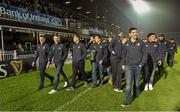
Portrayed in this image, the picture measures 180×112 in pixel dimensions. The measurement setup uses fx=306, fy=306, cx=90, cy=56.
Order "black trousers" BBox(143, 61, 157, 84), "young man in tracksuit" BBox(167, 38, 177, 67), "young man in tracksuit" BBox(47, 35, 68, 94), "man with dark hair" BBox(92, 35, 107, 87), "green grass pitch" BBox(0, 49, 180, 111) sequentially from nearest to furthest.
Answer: "green grass pitch" BBox(0, 49, 180, 111)
"young man in tracksuit" BBox(47, 35, 68, 94)
"black trousers" BBox(143, 61, 157, 84)
"man with dark hair" BBox(92, 35, 107, 87)
"young man in tracksuit" BBox(167, 38, 177, 67)

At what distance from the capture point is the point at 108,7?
217ft

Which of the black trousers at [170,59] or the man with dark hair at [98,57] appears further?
the black trousers at [170,59]

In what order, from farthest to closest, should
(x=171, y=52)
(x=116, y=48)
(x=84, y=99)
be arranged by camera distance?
(x=171, y=52), (x=116, y=48), (x=84, y=99)

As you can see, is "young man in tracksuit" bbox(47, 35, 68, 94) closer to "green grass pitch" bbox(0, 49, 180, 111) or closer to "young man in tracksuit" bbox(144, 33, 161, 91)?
"green grass pitch" bbox(0, 49, 180, 111)

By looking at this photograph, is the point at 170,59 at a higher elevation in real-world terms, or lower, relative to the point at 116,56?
Result: lower

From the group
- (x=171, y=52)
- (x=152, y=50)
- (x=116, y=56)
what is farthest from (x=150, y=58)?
(x=171, y=52)

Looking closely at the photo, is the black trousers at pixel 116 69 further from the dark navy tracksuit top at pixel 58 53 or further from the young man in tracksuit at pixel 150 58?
the dark navy tracksuit top at pixel 58 53

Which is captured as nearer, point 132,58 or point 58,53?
point 132,58

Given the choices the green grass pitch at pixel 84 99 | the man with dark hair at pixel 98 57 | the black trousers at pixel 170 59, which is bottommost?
the green grass pitch at pixel 84 99

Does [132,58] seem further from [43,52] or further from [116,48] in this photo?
[43,52]

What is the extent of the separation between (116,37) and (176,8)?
48452 millimetres

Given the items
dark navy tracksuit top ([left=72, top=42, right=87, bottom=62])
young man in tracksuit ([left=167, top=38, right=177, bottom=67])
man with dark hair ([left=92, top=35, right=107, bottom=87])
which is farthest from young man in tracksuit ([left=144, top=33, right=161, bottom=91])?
young man in tracksuit ([left=167, top=38, right=177, bottom=67])

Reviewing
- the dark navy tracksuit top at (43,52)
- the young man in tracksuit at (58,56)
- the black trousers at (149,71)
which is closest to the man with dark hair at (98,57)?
the young man in tracksuit at (58,56)

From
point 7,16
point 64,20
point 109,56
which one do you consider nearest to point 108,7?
point 64,20
